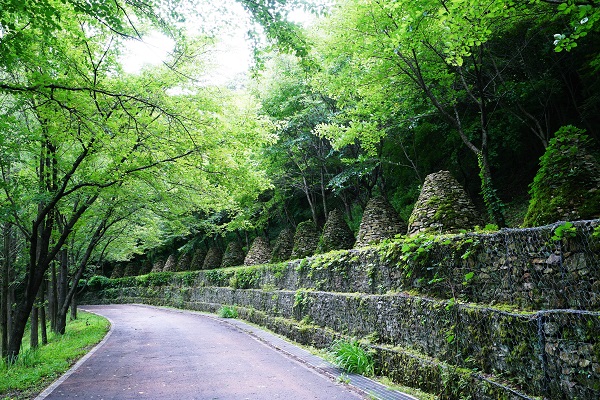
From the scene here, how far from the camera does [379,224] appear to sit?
30.7 ft

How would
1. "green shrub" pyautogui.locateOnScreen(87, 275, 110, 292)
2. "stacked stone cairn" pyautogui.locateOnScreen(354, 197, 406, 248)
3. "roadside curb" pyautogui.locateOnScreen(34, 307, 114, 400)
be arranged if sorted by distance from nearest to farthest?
"roadside curb" pyautogui.locateOnScreen(34, 307, 114, 400), "stacked stone cairn" pyautogui.locateOnScreen(354, 197, 406, 248), "green shrub" pyautogui.locateOnScreen(87, 275, 110, 292)

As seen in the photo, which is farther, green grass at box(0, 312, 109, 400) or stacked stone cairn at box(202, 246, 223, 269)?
stacked stone cairn at box(202, 246, 223, 269)

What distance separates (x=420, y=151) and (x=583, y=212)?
1165 cm

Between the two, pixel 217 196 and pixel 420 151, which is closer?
pixel 217 196

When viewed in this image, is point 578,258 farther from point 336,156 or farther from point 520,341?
point 336,156

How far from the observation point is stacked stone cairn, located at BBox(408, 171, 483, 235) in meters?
6.67

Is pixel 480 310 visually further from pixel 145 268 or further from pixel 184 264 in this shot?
pixel 145 268

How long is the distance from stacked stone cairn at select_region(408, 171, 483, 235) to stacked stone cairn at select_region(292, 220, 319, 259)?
6245mm

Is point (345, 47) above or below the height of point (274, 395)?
above

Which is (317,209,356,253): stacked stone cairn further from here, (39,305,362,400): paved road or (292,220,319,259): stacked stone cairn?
(39,305,362,400): paved road

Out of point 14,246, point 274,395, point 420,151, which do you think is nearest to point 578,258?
point 274,395

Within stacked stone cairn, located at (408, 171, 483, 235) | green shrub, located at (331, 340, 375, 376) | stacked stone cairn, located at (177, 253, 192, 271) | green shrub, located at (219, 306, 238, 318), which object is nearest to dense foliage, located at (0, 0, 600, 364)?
stacked stone cairn, located at (408, 171, 483, 235)

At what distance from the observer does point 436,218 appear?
680cm

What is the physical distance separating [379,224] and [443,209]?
2622 mm
